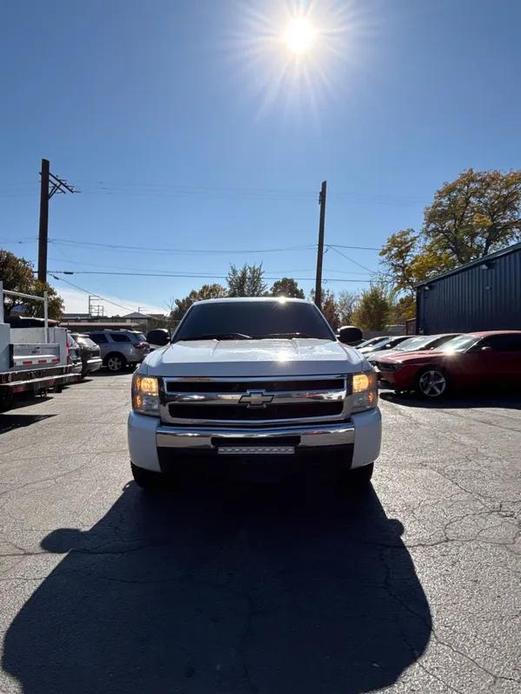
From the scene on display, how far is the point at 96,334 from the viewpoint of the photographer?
20.1 metres

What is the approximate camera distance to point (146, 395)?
384cm

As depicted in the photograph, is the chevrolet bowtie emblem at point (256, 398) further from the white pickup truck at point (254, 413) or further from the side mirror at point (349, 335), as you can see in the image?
the side mirror at point (349, 335)

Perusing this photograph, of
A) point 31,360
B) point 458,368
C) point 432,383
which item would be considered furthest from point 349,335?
point 458,368

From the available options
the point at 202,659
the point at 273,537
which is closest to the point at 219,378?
the point at 273,537

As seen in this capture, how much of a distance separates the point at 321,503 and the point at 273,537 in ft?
2.68

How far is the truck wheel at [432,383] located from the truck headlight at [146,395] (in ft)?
27.5

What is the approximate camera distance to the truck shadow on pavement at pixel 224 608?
7.07 feet

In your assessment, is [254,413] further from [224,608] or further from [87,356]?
[87,356]

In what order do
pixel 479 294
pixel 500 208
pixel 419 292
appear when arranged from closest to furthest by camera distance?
pixel 479 294
pixel 419 292
pixel 500 208

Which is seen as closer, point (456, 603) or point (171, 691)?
point (171, 691)

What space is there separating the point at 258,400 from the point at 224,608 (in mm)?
1401

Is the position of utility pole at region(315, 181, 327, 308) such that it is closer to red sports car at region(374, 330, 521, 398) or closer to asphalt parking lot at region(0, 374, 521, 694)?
red sports car at region(374, 330, 521, 398)

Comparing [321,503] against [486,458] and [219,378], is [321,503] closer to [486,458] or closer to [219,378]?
[219,378]

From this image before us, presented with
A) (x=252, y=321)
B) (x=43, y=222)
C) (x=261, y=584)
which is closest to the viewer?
(x=261, y=584)
